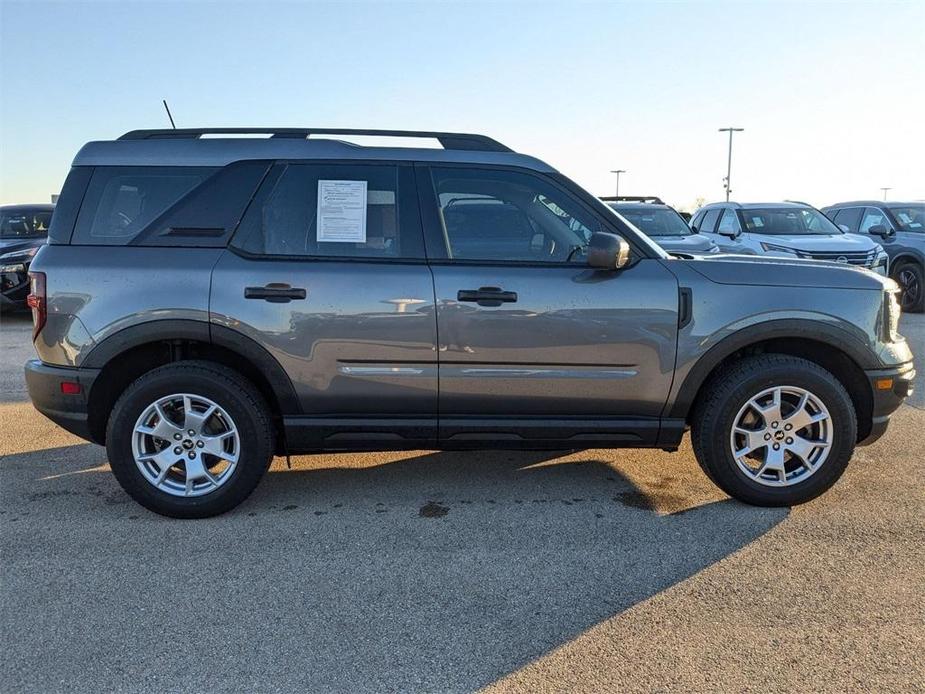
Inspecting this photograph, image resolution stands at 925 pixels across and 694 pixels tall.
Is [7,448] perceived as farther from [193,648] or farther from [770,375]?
[770,375]

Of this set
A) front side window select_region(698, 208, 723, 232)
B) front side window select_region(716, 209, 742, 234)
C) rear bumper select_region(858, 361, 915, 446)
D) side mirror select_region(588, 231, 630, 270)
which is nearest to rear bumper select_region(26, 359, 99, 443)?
side mirror select_region(588, 231, 630, 270)

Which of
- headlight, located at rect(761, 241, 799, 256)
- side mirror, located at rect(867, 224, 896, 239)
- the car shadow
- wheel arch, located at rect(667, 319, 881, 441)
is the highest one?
side mirror, located at rect(867, 224, 896, 239)

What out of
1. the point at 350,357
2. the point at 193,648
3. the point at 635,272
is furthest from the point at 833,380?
the point at 193,648

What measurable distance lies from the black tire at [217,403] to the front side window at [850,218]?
12.4 meters

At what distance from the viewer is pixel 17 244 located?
35.6ft

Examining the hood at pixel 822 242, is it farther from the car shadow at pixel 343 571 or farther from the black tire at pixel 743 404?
the car shadow at pixel 343 571

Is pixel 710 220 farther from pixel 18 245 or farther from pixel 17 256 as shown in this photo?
pixel 18 245

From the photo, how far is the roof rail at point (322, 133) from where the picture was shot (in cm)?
376

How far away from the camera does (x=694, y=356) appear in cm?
359

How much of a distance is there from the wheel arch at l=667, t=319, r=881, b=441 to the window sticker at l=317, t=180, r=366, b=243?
1883 millimetres

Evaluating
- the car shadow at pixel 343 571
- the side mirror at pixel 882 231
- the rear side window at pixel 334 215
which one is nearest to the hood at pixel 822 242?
the side mirror at pixel 882 231

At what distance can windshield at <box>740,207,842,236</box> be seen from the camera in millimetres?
10664

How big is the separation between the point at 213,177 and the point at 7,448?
8.89 feet

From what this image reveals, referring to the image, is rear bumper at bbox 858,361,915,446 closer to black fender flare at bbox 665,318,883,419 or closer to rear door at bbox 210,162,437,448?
black fender flare at bbox 665,318,883,419
